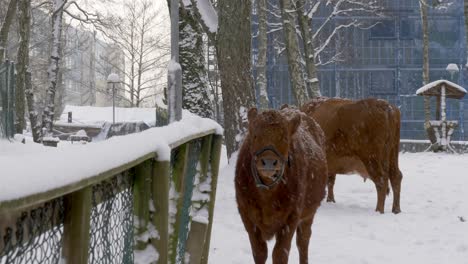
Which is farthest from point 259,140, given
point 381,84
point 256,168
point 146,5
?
point 146,5

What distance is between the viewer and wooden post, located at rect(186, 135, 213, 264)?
488 centimetres

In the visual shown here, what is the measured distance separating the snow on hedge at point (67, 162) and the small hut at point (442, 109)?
70.7 ft

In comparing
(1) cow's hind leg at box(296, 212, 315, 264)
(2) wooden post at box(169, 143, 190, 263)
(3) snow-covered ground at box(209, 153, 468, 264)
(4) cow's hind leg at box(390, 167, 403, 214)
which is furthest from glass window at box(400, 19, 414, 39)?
(2) wooden post at box(169, 143, 190, 263)

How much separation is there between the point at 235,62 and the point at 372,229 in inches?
220

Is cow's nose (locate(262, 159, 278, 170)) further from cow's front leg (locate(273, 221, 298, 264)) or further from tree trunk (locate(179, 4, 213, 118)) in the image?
tree trunk (locate(179, 4, 213, 118))

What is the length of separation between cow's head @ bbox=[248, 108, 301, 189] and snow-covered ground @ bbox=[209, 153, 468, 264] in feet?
5.05

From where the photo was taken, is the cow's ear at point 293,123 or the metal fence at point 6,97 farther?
the metal fence at point 6,97

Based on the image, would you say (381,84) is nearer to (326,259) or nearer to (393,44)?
(393,44)

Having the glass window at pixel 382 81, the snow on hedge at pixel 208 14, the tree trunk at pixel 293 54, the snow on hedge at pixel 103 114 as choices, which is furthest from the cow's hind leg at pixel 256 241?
the snow on hedge at pixel 103 114

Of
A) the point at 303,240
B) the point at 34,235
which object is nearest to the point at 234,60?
the point at 303,240

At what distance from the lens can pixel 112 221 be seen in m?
2.52

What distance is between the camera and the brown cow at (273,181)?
15.4 ft

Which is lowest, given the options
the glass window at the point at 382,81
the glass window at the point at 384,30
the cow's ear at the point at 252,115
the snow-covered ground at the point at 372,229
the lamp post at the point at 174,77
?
the snow-covered ground at the point at 372,229

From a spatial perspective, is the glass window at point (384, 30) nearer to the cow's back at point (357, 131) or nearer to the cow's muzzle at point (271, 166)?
the cow's back at point (357, 131)
